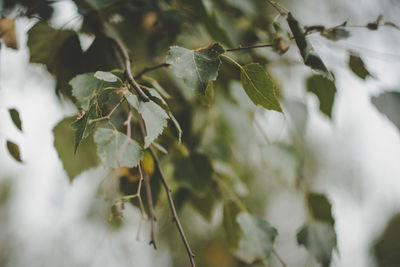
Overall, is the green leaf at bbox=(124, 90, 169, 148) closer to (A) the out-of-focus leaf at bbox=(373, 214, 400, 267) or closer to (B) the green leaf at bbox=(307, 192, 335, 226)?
(B) the green leaf at bbox=(307, 192, 335, 226)

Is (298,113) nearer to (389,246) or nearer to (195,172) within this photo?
(195,172)

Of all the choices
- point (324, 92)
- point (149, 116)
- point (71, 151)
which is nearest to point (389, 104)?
point (324, 92)

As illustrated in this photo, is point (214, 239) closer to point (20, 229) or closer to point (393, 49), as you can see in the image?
point (393, 49)

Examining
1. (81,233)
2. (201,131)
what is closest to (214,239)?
(81,233)

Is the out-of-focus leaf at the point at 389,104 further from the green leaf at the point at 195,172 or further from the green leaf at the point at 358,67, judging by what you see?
the green leaf at the point at 195,172

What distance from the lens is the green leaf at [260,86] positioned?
1.07ft

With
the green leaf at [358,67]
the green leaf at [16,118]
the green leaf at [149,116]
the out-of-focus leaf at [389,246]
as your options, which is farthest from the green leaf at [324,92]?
the out-of-focus leaf at [389,246]

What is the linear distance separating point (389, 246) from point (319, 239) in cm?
487

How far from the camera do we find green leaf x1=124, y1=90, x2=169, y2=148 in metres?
0.27

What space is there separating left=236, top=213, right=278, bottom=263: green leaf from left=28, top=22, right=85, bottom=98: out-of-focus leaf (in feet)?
1.25

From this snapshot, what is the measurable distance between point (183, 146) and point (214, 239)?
171cm

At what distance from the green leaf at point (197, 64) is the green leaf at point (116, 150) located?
93 mm

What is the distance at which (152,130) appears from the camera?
272mm

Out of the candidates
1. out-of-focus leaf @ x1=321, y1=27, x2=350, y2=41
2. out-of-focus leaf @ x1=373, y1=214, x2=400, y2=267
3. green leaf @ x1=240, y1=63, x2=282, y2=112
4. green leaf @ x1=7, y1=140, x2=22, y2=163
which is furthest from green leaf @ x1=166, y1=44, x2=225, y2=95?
out-of-focus leaf @ x1=373, y1=214, x2=400, y2=267
